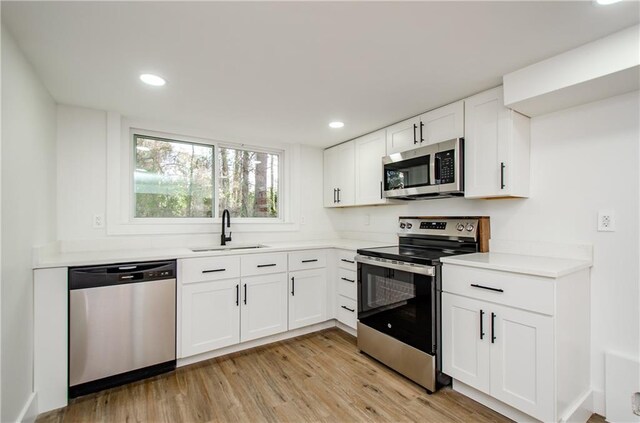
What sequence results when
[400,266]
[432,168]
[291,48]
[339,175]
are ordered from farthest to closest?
[339,175]
[432,168]
[400,266]
[291,48]

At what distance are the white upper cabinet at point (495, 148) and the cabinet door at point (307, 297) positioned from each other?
66.2 inches

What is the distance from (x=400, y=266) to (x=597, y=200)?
50.9 inches

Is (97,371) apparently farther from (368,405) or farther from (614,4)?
(614,4)

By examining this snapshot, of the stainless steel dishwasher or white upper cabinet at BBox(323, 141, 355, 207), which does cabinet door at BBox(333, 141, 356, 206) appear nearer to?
white upper cabinet at BBox(323, 141, 355, 207)

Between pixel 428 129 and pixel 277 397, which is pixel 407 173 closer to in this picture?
pixel 428 129

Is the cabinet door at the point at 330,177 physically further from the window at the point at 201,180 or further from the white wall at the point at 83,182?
the white wall at the point at 83,182

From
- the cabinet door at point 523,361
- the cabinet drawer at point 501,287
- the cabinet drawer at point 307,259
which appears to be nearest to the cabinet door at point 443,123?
the cabinet drawer at point 501,287

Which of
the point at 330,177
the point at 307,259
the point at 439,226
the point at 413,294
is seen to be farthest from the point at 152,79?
the point at 439,226

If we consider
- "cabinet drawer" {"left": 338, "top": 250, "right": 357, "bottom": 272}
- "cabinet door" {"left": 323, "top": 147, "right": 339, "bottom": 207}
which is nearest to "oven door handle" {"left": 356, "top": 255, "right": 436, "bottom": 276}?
"cabinet drawer" {"left": 338, "top": 250, "right": 357, "bottom": 272}

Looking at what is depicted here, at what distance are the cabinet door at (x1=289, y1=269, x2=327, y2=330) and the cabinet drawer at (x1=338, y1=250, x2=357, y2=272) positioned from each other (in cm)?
23

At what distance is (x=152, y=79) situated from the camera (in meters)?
2.04

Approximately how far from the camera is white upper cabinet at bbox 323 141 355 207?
3494 mm

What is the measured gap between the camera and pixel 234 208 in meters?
3.46

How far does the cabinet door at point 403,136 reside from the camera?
2.69 metres
